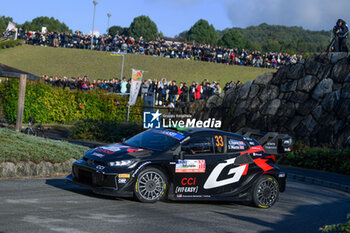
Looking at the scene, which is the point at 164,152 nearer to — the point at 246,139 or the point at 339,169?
the point at 246,139

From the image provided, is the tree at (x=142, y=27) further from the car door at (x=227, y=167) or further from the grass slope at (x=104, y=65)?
the car door at (x=227, y=167)

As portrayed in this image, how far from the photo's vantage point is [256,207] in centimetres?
1115

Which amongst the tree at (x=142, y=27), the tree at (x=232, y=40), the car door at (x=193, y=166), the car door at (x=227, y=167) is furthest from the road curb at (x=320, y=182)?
the tree at (x=142, y=27)

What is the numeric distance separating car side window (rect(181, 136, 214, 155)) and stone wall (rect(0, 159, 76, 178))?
426 centimetres

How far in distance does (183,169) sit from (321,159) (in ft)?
40.1

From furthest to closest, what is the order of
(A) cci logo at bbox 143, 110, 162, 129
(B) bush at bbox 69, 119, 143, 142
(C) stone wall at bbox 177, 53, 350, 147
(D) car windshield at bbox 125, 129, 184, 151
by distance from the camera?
(B) bush at bbox 69, 119, 143, 142, (C) stone wall at bbox 177, 53, 350, 147, (A) cci logo at bbox 143, 110, 162, 129, (D) car windshield at bbox 125, 129, 184, 151

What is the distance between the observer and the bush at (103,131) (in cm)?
2553

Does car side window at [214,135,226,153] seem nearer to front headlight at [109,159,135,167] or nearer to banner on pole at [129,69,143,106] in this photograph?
front headlight at [109,159,135,167]

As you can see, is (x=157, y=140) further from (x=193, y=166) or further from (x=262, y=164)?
(x=262, y=164)

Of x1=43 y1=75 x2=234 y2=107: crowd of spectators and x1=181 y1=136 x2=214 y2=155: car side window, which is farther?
x1=43 y1=75 x2=234 y2=107: crowd of spectators

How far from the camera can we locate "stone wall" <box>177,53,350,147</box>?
80.0 feet

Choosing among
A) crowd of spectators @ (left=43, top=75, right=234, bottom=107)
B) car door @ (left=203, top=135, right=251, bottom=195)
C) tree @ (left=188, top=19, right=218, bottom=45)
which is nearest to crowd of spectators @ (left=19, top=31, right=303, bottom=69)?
crowd of spectators @ (left=43, top=75, right=234, bottom=107)

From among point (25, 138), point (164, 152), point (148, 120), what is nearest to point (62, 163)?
point (25, 138)

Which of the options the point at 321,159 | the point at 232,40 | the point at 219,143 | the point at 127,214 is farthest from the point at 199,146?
the point at 232,40
